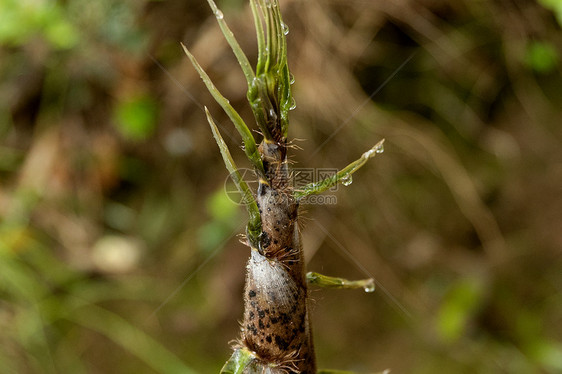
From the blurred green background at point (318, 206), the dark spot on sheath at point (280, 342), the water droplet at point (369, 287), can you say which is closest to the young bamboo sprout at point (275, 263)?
the dark spot on sheath at point (280, 342)

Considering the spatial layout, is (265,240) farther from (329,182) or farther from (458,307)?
(458,307)

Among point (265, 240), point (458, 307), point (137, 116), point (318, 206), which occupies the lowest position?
point (265, 240)

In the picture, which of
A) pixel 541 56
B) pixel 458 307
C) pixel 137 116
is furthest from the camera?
pixel 137 116

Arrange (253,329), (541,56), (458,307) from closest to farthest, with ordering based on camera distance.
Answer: (253,329), (458,307), (541,56)

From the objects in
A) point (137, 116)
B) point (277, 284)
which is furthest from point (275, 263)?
point (137, 116)

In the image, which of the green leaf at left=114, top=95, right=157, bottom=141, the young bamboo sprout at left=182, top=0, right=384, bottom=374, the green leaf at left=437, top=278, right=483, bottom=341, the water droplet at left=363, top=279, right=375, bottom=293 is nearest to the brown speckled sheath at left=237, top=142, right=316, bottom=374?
the young bamboo sprout at left=182, top=0, right=384, bottom=374

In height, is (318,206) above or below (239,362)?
above

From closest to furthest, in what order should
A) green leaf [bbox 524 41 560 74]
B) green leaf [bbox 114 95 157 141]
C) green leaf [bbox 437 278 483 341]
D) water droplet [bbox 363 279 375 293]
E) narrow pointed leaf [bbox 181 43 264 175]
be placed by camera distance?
narrow pointed leaf [bbox 181 43 264 175] < water droplet [bbox 363 279 375 293] < green leaf [bbox 437 278 483 341] < green leaf [bbox 524 41 560 74] < green leaf [bbox 114 95 157 141]

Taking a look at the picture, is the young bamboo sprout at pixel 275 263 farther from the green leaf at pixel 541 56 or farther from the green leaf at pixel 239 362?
the green leaf at pixel 541 56

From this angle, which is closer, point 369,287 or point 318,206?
point 369,287

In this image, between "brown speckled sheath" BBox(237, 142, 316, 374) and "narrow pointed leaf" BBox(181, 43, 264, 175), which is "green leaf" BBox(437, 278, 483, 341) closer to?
"brown speckled sheath" BBox(237, 142, 316, 374)
